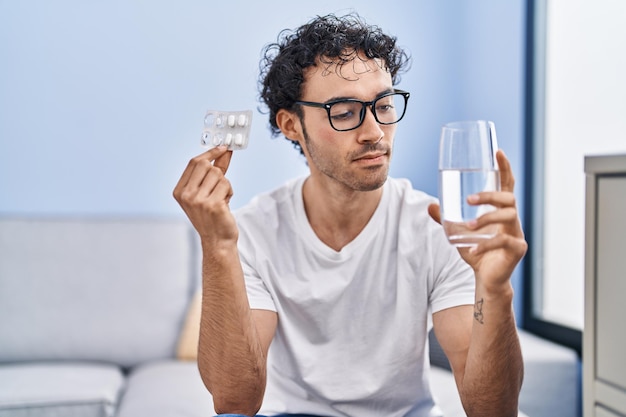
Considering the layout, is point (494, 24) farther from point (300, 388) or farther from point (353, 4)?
point (300, 388)

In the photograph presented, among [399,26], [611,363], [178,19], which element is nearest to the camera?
[611,363]

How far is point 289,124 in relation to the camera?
5.79 ft

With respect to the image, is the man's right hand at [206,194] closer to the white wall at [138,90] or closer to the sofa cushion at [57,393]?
the sofa cushion at [57,393]

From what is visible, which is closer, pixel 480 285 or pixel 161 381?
pixel 480 285

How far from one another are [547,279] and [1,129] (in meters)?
2.38

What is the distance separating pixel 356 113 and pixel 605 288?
626 millimetres

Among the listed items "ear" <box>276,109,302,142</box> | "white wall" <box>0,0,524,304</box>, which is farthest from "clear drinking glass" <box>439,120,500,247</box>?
"white wall" <box>0,0,524,304</box>

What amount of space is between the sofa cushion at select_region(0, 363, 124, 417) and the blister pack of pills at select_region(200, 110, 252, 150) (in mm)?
1182

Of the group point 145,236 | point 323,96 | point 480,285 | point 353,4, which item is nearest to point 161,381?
point 145,236

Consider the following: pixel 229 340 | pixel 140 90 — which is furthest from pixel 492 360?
pixel 140 90

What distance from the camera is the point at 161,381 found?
7.39 ft

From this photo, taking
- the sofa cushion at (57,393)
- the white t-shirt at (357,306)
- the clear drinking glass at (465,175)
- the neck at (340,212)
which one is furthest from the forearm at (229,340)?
the sofa cushion at (57,393)

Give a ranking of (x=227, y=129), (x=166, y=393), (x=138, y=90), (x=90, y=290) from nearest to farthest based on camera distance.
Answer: (x=227, y=129), (x=166, y=393), (x=90, y=290), (x=138, y=90)

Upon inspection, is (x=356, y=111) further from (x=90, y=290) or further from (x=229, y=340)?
(x=90, y=290)
